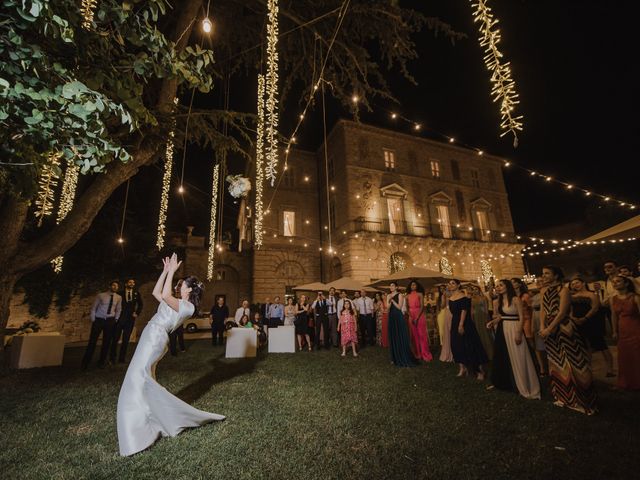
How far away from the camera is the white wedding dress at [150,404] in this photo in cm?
255

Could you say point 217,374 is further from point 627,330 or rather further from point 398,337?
point 627,330

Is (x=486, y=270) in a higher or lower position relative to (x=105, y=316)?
higher

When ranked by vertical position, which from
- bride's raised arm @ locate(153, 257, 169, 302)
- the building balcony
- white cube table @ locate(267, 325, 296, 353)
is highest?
the building balcony

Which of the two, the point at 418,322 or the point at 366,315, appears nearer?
the point at 418,322

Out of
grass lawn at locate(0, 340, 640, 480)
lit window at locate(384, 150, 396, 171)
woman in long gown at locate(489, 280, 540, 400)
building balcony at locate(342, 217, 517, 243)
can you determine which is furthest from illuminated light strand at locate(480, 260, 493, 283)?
woman in long gown at locate(489, 280, 540, 400)

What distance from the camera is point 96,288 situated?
1385 centimetres

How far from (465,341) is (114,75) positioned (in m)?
6.02

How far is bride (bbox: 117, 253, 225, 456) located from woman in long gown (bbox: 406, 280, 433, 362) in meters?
4.82

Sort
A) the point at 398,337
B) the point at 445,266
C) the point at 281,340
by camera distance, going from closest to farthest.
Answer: the point at 398,337, the point at 281,340, the point at 445,266

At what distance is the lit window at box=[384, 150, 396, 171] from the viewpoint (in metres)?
20.1

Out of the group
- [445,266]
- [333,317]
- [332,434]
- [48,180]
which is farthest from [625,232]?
[445,266]

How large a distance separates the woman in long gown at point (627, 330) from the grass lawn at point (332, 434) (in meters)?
0.35

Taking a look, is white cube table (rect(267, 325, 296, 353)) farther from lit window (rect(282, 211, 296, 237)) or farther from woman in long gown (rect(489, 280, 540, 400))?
lit window (rect(282, 211, 296, 237))

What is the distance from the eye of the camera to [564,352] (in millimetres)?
3465
